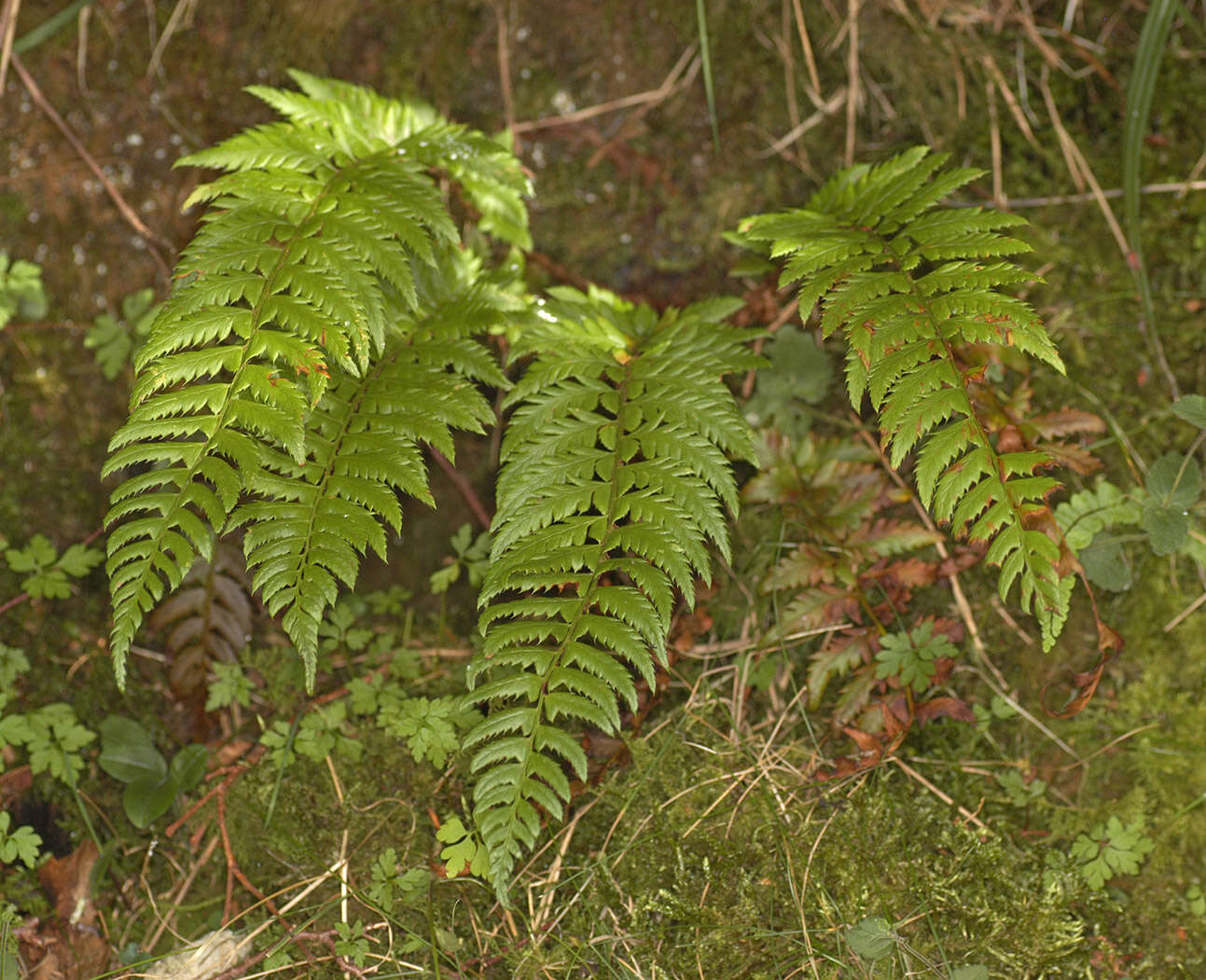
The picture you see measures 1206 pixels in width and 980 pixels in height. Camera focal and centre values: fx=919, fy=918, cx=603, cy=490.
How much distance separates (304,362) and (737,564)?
1588mm

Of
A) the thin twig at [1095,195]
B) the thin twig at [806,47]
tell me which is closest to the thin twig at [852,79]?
the thin twig at [806,47]

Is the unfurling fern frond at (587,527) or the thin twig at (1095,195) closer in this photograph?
the unfurling fern frond at (587,527)

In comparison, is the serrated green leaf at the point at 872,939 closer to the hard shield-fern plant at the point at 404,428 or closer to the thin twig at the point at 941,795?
the thin twig at the point at 941,795

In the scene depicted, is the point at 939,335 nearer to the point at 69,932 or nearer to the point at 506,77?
the point at 506,77

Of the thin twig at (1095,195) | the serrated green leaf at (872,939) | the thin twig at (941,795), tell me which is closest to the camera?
the serrated green leaf at (872,939)

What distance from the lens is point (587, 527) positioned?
2436mm

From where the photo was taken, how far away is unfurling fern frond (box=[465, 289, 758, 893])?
7.38 ft

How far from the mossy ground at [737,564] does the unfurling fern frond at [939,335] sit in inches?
31.4

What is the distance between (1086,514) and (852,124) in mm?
1642

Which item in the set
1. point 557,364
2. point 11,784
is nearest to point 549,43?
point 557,364

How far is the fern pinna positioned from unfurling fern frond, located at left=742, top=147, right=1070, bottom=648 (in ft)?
3.28

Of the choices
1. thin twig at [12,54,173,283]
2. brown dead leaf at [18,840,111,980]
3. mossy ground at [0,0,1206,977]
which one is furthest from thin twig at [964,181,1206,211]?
brown dead leaf at [18,840,111,980]

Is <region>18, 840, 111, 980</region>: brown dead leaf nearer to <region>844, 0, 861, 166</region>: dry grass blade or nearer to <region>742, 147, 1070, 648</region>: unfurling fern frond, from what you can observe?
<region>742, 147, 1070, 648</region>: unfurling fern frond

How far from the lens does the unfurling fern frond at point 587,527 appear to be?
225 centimetres
